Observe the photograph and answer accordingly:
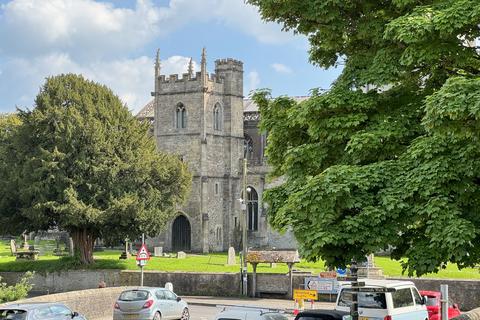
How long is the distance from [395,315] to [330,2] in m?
8.25

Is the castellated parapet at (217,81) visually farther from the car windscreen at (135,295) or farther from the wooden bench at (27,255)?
the car windscreen at (135,295)

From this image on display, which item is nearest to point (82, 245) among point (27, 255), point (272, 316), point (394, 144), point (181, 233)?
point (27, 255)

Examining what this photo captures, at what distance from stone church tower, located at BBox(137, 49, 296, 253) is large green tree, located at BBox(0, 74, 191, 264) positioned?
1953 cm

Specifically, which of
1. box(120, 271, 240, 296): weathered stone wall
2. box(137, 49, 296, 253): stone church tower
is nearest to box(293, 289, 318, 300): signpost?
box(120, 271, 240, 296): weathered stone wall

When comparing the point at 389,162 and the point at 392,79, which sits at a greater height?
the point at 392,79

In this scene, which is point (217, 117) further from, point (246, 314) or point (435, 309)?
point (246, 314)

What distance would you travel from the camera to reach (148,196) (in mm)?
44250

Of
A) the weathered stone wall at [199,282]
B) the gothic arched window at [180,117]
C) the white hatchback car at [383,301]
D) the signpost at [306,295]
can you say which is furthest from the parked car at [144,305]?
the gothic arched window at [180,117]

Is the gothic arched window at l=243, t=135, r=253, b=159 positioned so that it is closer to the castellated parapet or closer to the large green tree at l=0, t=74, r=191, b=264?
the castellated parapet

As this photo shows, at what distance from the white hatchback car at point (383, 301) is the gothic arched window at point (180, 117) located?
49.0 metres

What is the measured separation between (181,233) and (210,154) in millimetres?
7745

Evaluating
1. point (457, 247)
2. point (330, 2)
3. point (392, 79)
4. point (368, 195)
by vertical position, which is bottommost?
point (457, 247)

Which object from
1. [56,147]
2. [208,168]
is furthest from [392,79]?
[208,168]

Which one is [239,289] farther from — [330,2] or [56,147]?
[330,2]
